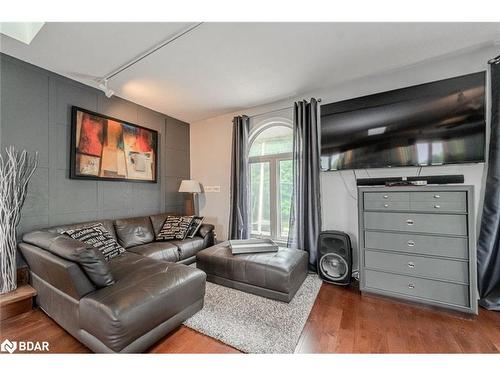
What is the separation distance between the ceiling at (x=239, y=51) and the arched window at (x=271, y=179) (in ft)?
2.58

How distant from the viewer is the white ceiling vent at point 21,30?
1.76 meters

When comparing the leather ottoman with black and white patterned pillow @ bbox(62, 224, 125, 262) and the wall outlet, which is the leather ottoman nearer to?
black and white patterned pillow @ bbox(62, 224, 125, 262)

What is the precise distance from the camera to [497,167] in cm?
188

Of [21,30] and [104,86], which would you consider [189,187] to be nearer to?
[104,86]

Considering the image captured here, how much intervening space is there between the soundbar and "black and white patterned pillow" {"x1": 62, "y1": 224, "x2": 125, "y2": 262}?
2.97 metres

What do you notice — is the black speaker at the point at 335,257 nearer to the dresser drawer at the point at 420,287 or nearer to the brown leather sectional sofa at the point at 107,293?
the dresser drawer at the point at 420,287

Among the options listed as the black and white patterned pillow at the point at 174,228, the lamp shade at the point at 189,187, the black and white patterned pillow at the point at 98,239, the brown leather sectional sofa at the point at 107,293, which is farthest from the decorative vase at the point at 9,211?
the lamp shade at the point at 189,187

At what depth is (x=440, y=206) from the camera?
1893 millimetres

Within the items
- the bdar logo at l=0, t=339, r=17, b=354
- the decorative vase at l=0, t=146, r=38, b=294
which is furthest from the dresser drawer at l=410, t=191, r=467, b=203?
the decorative vase at l=0, t=146, r=38, b=294

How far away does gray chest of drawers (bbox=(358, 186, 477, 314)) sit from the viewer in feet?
5.90
